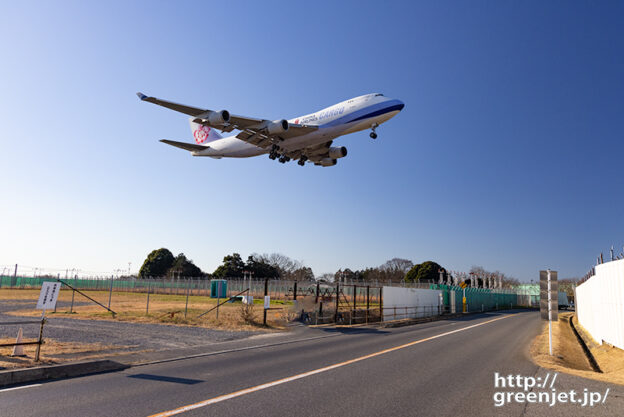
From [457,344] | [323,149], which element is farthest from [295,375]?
[323,149]

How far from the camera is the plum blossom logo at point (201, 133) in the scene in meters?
38.9

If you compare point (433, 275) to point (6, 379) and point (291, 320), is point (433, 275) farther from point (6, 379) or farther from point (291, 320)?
point (6, 379)

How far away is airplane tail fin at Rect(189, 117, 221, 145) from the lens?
124 ft

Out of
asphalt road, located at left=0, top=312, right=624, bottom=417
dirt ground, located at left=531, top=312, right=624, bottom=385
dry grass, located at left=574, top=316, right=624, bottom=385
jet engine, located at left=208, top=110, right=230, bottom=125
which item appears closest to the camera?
asphalt road, located at left=0, top=312, right=624, bottom=417

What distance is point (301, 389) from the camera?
7090mm

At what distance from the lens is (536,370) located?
9992mm

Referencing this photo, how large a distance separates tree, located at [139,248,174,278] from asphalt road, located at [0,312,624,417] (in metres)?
96.0

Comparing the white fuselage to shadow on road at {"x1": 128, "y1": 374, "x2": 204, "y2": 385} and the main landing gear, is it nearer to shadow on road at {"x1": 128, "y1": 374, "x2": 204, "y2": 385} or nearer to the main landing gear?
the main landing gear

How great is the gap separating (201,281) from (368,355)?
50319 mm

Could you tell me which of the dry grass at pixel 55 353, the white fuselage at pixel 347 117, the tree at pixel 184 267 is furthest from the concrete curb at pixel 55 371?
the tree at pixel 184 267

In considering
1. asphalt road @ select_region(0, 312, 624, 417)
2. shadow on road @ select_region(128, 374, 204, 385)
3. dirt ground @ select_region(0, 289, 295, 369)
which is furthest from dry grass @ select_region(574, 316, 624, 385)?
dirt ground @ select_region(0, 289, 295, 369)

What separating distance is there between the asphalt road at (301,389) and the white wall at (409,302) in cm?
1612

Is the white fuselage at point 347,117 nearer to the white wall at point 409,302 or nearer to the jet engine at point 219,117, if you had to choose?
the jet engine at point 219,117

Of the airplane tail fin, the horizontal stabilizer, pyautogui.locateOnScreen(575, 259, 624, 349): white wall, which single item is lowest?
pyautogui.locateOnScreen(575, 259, 624, 349): white wall
